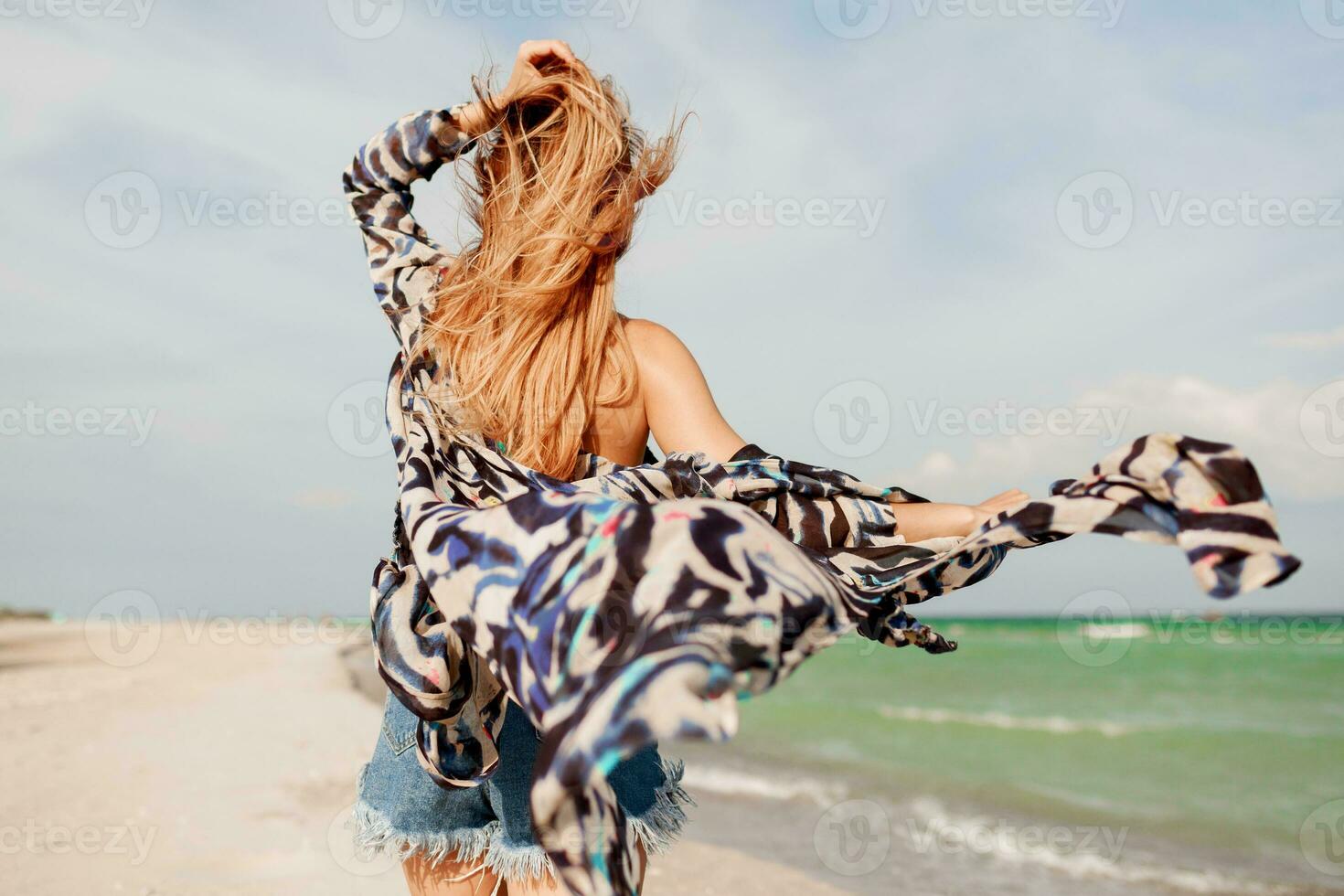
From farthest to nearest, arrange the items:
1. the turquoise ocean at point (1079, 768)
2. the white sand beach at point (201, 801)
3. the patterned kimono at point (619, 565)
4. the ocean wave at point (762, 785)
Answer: the ocean wave at point (762, 785), the turquoise ocean at point (1079, 768), the white sand beach at point (201, 801), the patterned kimono at point (619, 565)

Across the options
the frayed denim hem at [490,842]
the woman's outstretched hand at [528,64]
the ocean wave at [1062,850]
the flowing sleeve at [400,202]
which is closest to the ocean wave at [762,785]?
the ocean wave at [1062,850]

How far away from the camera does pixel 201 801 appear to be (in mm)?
5852

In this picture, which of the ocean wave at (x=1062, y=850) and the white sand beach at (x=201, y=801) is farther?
the ocean wave at (x=1062, y=850)

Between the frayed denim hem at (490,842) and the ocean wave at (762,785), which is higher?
the frayed denim hem at (490,842)

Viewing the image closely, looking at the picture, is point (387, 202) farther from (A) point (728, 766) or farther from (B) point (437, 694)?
(A) point (728, 766)

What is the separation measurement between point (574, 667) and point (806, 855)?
563 centimetres

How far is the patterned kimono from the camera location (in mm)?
1207

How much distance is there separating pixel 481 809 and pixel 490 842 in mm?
67

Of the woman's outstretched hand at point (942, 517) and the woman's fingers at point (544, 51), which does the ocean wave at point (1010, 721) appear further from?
the woman's fingers at point (544, 51)

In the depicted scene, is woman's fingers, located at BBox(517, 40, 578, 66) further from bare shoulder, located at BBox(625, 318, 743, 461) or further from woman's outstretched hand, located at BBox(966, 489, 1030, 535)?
woman's outstretched hand, located at BBox(966, 489, 1030, 535)

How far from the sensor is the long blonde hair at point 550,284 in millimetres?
1903

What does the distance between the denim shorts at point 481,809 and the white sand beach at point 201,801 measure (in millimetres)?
970

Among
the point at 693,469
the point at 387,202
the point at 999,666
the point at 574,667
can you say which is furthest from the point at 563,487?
the point at 999,666

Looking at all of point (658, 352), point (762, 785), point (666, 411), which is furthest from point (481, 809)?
point (762, 785)
